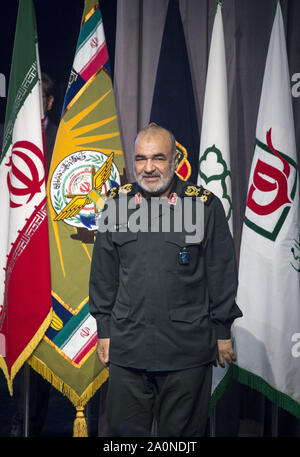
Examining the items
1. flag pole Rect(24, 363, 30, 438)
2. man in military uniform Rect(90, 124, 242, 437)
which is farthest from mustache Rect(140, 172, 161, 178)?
flag pole Rect(24, 363, 30, 438)

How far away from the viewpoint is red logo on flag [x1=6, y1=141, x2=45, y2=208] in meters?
2.56

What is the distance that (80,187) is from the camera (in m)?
2.59

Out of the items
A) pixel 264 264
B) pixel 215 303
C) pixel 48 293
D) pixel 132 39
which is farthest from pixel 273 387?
pixel 132 39

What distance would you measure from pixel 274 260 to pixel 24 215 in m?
1.32

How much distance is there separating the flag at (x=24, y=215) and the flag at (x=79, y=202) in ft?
0.21

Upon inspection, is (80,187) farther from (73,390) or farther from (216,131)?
(73,390)

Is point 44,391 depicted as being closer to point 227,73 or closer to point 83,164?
point 83,164

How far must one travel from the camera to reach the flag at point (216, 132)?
8.57 feet

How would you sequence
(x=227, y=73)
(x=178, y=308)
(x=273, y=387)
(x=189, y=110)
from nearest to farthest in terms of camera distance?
(x=178, y=308)
(x=273, y=387)
(x=189, y=110)
(x=227, y=73)

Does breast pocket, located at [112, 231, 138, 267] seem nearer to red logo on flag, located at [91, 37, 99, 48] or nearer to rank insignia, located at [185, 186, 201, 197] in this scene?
rank insignia, located at [185, 186, 201, 197]

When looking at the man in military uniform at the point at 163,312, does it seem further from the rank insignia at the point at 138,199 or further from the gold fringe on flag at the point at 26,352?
the gold fringe on flag at the point at 26,352

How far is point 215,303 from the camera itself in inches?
75.2

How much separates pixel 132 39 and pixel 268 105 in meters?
0.88

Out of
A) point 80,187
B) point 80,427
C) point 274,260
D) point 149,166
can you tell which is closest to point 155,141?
point 149,166
